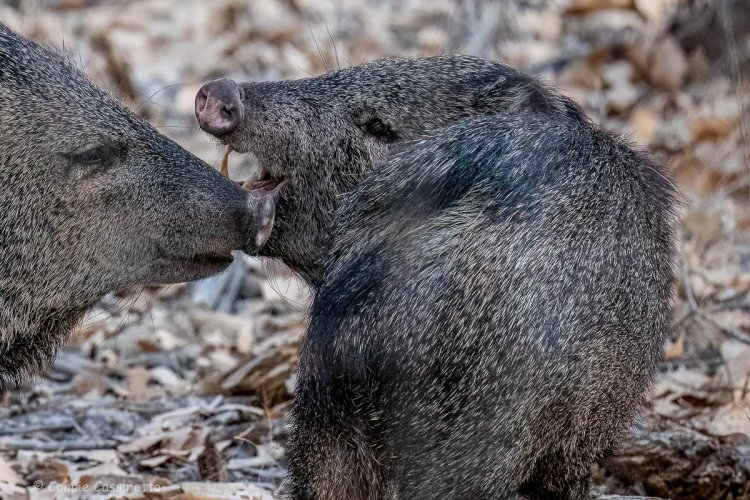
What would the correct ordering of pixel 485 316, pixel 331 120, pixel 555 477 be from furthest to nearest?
pixel 331 120 → pixel 555 477 → pixel 485 316

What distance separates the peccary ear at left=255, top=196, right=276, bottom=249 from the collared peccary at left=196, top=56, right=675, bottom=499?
0.35 meters

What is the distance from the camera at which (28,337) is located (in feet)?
14.6

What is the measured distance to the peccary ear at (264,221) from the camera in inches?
176

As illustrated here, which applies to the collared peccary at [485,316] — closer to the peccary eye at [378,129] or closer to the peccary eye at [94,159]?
the peccary eye at [378,129]

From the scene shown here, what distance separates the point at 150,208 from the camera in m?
4.47

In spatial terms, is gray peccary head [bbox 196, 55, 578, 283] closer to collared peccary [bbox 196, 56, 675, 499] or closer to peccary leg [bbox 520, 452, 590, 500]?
collared peccary [bbox 196, 56, 675, 499]

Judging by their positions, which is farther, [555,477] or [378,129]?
[378,129]

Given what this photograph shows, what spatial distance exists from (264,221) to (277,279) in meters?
3.19

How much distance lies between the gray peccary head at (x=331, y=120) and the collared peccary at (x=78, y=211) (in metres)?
0.20

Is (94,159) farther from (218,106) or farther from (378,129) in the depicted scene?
(378,129)

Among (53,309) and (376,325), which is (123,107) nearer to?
(53,309)

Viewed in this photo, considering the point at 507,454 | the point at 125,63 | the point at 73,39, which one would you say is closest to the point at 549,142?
the point at 507,454

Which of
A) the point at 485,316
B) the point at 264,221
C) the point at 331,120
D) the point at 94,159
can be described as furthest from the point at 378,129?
the point at 485,316

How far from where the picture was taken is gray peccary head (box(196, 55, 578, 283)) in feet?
15.3
